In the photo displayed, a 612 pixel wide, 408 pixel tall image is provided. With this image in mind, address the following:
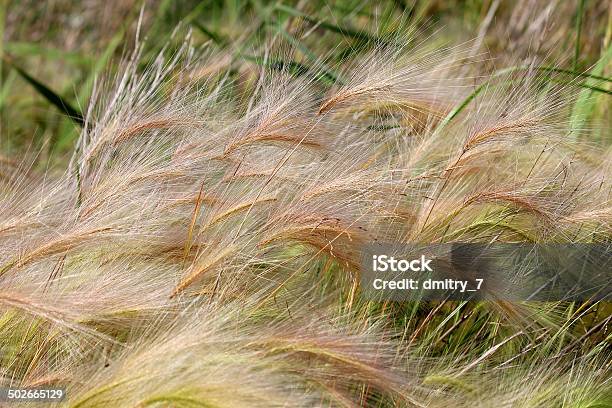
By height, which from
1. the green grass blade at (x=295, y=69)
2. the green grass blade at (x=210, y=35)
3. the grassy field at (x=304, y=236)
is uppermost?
the green grass blade at (x=295, y=69)

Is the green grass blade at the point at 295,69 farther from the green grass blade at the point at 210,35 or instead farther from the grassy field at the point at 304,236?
the green grass blade at the point at 210,35

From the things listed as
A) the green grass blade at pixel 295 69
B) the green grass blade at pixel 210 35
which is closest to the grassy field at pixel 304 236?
the green grass blade at pixel 295 69

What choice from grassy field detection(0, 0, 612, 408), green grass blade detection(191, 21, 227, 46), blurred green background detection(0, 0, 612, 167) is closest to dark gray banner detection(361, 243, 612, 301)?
grassy field detection(0, 0, 612, 408)

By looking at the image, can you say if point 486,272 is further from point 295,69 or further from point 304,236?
point 295,69

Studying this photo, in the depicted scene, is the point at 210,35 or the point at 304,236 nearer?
the point at 304,236

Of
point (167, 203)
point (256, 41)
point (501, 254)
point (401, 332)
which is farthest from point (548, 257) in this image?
point (256, 41)

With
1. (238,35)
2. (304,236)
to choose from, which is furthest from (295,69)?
(238,35)

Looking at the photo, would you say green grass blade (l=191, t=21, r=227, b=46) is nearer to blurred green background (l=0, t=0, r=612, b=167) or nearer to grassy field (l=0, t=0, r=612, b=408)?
blurred green background (l=0, t=0, r=612, b=167)

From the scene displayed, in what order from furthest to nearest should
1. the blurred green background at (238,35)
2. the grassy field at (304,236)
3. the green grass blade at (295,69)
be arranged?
the blurred green background at (238,35)
the green grass blade at (295,69)
the grassy field at (304,236)

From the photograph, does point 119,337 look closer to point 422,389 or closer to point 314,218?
point 314,218
